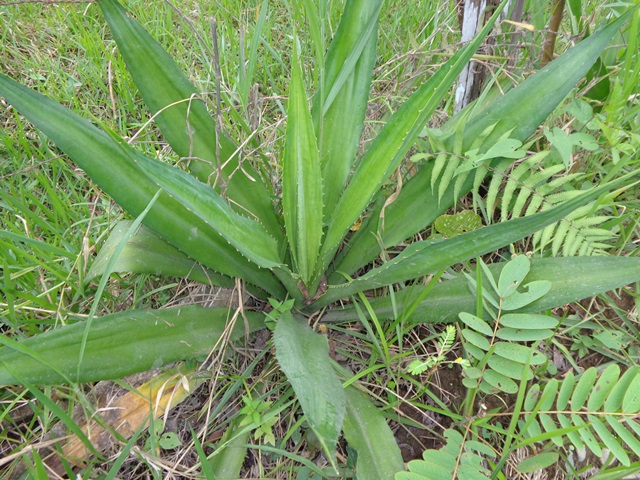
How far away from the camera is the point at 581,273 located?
3.16 feet

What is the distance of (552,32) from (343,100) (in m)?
0.59

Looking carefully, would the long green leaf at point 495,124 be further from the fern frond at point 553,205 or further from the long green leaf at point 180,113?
the long green leaf at point 180,113

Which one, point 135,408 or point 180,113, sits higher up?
point 180,113

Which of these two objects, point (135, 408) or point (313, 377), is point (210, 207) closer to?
point (313, 377)

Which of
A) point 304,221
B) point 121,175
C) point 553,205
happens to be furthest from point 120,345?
point 553,205

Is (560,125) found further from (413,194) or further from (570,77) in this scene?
(413,194)

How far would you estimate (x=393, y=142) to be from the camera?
996mm

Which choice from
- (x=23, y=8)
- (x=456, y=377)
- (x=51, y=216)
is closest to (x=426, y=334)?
(x=456, y=377)

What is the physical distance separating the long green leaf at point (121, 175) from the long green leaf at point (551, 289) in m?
0.40

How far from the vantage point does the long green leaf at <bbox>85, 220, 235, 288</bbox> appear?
1.11 metres

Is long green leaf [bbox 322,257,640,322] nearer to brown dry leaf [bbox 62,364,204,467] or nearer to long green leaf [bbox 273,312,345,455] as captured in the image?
long green leaf [bbox 273,312,345,455]

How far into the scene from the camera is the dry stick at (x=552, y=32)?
1209 mm

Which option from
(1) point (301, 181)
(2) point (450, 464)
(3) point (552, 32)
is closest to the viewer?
(2) point (450, 464)

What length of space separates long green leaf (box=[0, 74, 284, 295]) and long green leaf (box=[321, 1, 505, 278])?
26 cm
